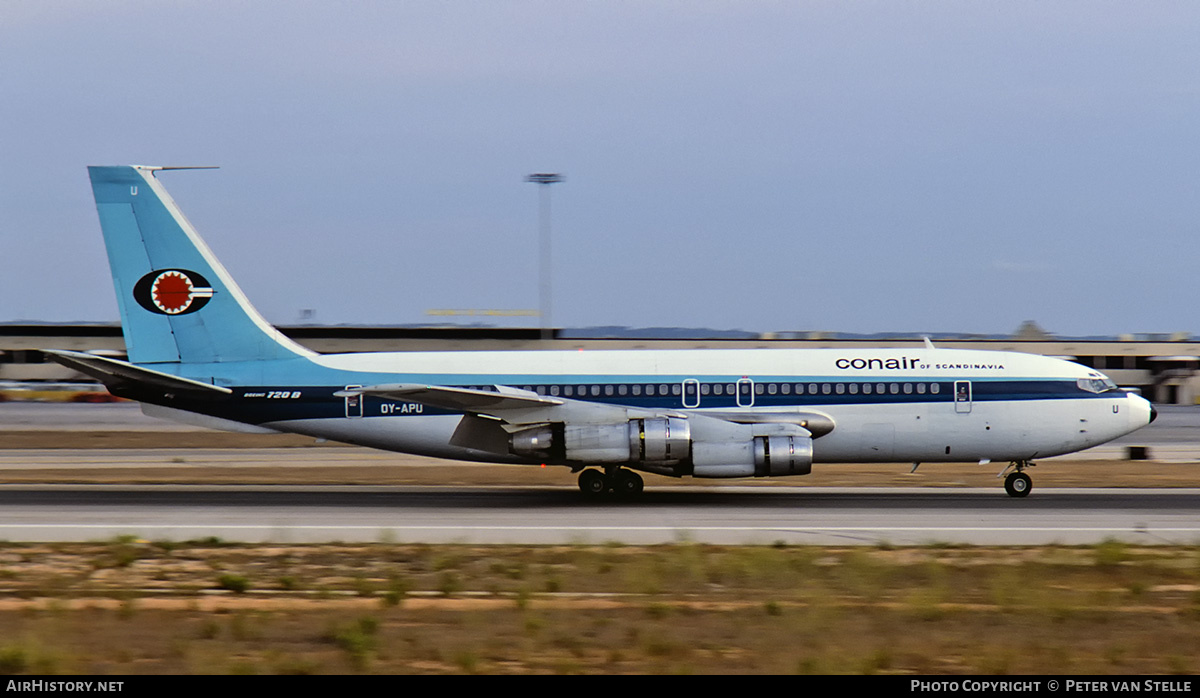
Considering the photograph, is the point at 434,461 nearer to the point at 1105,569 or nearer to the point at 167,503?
the point at 167,503

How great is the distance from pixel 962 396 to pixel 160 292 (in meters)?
20.5

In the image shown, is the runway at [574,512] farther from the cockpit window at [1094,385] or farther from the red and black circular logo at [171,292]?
the red and black circular logo at [171,292]

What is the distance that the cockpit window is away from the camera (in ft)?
92.8

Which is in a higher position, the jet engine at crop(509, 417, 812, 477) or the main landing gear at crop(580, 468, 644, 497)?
the jet engine at crop(509, 417, 812, 477)

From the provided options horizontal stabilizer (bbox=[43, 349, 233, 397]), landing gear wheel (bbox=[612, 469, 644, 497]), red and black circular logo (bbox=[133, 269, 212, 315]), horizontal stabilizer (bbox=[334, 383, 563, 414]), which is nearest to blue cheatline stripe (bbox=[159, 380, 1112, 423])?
horizontal stabilizer (bbox=[43, 349, 233, 397])

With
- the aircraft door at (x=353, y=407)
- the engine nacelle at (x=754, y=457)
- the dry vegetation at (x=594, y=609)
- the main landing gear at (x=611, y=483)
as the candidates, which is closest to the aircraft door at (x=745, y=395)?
the engine nacelle at (x=754, y=457)

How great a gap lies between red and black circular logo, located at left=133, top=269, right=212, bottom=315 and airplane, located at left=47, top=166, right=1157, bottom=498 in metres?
0.04

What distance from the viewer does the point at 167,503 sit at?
2586cm

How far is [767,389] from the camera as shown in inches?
1091

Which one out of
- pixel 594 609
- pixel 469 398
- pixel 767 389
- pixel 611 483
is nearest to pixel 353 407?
pixel 469 398

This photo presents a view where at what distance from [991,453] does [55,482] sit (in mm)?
25182

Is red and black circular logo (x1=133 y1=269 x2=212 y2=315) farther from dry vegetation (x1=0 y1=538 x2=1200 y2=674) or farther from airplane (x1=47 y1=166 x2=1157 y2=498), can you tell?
dry vegetation (x1=0 y1=538 x2=1200 y2=674)

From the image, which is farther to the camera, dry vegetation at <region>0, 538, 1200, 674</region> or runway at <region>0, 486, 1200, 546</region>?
runway at <region>0, 486, 1200, 546</region>
